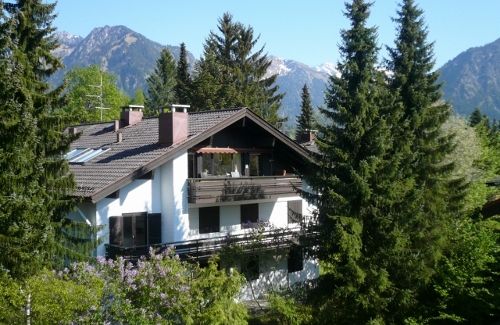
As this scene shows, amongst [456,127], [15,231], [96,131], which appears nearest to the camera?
[15,231]

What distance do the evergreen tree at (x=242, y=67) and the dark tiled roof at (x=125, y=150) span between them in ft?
91.1

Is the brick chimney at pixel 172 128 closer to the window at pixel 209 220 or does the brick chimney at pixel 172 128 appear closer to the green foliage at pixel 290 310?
the window at pixel 209 220

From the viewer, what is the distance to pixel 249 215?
86.0 ft

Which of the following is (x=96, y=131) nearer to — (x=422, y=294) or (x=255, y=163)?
(x=255, y=163)

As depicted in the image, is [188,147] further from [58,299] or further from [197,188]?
[58,299]

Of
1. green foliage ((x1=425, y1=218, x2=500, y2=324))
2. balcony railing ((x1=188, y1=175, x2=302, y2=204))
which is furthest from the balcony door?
green foliage ((x1=425, y1=218, x2=500, y2=324))

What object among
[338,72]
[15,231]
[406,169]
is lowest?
[15,231]

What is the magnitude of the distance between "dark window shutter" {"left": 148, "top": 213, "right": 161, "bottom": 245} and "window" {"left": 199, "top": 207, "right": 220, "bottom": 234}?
223 centimetres

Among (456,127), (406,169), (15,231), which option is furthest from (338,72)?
(456,127)

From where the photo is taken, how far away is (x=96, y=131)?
29453mm

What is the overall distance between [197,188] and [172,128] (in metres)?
2.67

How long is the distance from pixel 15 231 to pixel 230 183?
37.2ft

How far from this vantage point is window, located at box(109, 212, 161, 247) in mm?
21203

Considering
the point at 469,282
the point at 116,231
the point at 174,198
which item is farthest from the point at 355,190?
the point at 116,231
